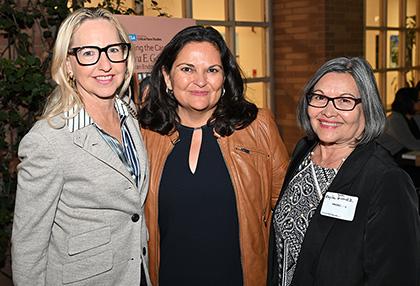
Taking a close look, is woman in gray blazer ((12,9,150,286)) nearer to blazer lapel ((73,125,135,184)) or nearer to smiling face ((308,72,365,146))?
blazer lapel ((73,125,135,184))

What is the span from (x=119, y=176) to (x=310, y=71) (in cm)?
417

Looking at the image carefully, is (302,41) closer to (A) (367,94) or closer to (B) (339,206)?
(A) (367,94)

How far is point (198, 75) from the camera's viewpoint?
1.98m

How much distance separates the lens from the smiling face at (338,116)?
1725 millimetres

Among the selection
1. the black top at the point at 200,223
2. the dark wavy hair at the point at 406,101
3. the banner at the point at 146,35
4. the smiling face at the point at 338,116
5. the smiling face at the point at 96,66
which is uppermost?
the banner at the point at 146,35

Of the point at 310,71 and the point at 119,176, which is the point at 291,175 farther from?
the point at 310,71

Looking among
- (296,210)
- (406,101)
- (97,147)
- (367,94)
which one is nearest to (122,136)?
(97,147)

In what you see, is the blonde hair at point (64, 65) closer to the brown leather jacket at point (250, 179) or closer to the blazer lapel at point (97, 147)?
the blazer lapel at point (97, 147)

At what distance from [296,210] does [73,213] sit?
91 cm

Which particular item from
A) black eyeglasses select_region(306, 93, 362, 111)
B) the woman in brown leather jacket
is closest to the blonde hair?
the woman in brown leather jacket

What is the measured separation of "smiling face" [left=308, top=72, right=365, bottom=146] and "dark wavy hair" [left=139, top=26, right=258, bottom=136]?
0.43 m

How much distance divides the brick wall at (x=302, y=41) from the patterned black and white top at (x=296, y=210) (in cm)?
372

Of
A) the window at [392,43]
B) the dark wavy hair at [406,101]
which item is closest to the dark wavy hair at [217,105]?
the dark wavy hair at [406,101]

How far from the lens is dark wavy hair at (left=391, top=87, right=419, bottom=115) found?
5486 millimetres
